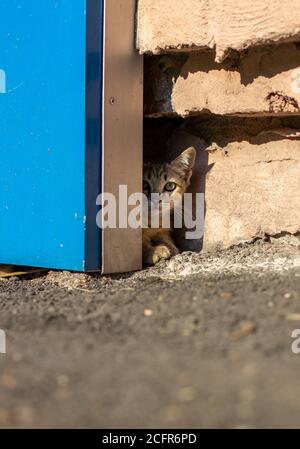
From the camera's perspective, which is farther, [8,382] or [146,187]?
[146,187]

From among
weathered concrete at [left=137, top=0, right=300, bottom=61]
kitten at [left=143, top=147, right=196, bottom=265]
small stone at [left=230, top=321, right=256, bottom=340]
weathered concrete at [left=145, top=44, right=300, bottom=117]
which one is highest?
weathered concrete at [left=137, top=0, right=300, bottom=61]

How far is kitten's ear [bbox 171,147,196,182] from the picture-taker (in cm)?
455

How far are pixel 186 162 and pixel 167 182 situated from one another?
22 cm

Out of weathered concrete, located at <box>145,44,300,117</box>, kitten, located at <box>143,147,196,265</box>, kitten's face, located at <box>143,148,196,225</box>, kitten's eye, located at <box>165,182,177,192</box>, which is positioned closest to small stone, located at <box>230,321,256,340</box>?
weathered concrete, located at <box>145,44,300,117</box>

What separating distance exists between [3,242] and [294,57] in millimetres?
2037

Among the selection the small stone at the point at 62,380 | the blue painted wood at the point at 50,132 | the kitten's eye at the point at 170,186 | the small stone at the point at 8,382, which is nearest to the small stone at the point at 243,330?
the small stone at the point at 62,380

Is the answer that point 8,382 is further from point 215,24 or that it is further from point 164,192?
point 164,192

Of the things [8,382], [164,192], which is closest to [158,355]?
[8,382]

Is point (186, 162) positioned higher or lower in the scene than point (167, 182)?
higher

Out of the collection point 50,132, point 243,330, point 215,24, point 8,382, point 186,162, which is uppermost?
point 215,24

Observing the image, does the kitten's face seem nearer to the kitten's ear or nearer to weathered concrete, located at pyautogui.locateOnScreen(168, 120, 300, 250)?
the kitten's ear

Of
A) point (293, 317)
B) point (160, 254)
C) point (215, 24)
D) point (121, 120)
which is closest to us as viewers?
point (293, 317)

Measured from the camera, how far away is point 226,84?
156 inches

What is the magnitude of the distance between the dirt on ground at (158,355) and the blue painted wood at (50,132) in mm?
464
